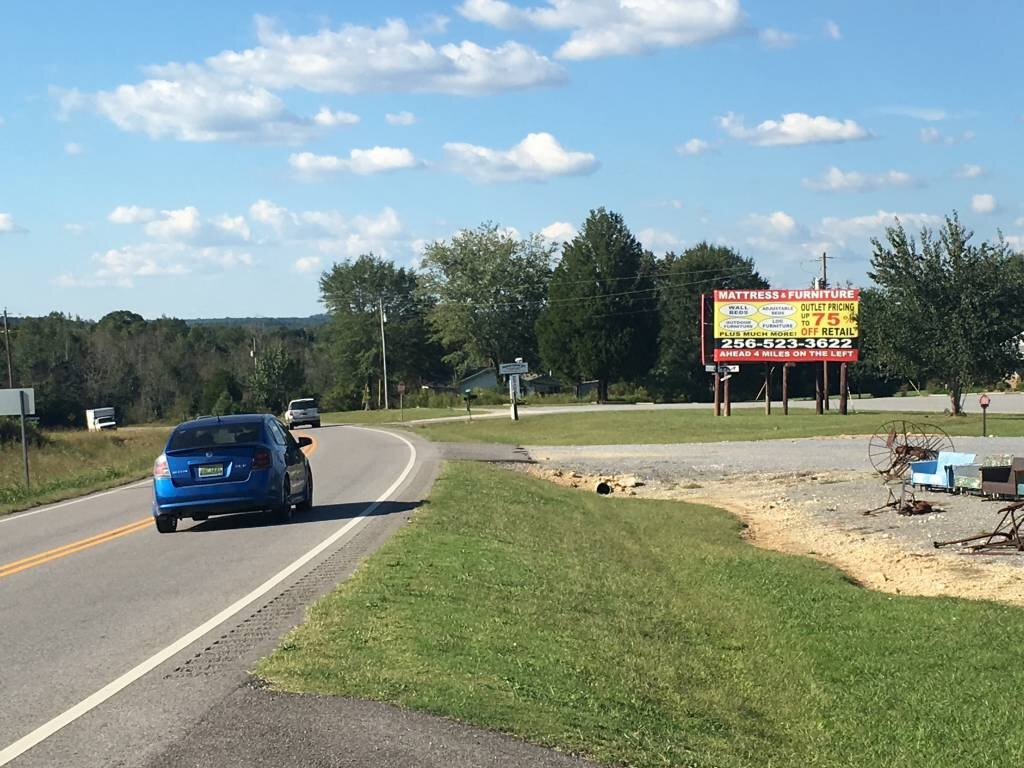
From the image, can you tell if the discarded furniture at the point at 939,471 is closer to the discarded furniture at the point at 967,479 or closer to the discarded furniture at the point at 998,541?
the discarded furniture at the point at 967,479

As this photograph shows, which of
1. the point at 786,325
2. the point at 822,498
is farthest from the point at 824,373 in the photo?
the point at 822,498

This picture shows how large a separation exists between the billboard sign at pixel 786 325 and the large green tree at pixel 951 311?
21.6ft

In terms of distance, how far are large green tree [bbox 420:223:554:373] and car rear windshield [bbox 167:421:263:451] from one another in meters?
92.8

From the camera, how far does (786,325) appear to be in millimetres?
60562

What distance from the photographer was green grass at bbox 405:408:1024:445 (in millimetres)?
47438

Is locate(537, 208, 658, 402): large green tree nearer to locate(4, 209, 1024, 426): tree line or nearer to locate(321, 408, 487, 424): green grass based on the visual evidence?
locate(4, 209, 1024, 426): tree line

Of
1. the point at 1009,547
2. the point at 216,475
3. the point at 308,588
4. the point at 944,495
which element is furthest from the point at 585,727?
the point at 944,495

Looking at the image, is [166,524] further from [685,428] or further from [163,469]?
[685,428]

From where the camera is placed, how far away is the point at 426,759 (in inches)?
229

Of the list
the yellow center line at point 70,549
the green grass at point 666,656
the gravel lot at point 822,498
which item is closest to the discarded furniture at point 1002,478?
the gravel lot at point 822,498

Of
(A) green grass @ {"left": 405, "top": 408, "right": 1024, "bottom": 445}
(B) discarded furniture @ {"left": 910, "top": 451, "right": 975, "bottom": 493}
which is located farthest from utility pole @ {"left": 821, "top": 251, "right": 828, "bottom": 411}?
(B) discarded furniture @ {"left": 910, "top": 451, "right": 975, "bottom": 493}

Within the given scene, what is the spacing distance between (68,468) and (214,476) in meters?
21.8

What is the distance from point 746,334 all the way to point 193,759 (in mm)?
57182

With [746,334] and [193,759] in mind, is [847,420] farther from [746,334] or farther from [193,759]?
[193,759]
